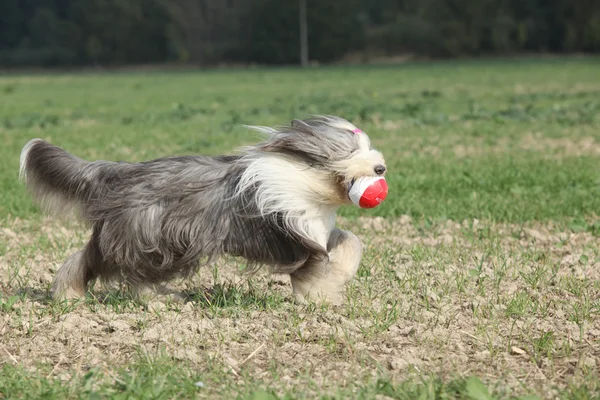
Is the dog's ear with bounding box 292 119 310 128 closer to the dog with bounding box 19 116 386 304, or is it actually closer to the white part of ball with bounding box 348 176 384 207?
the dog with bounding box 19 116 386 304

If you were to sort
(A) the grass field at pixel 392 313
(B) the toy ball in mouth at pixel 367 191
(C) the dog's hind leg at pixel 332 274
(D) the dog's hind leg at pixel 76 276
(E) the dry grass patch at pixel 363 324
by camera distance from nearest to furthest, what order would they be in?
(A) the grass field at pixel 392 313
(E) the dry grass patch at pixel 363 324
(B) the toy ball in mouth at pixel 367 191
(C) the dog's hind leg at pixel 332 274
(D) the dog's hind leg at pixel 76 276

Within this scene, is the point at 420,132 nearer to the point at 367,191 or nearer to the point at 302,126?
the point at 302,126

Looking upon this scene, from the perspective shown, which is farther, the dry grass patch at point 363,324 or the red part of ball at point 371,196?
the red part of ball at point 371,196

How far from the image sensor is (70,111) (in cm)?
2164

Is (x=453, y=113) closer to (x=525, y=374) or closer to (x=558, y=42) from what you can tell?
(x=525, y=374)

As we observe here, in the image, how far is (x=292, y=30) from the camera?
213 feet

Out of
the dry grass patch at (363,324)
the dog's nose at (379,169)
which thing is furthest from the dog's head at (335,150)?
the dry grass patch at (363,324)

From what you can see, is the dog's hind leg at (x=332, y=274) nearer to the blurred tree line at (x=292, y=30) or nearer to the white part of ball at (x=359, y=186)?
the white part of ball at (x=359, y=186)

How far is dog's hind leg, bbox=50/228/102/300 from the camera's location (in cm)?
541

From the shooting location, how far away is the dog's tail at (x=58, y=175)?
5.43m

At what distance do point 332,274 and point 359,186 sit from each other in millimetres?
676

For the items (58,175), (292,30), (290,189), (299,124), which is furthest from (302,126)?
(292,30)

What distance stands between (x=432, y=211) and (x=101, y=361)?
178 inches

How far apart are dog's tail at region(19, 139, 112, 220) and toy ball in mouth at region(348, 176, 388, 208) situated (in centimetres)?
162
